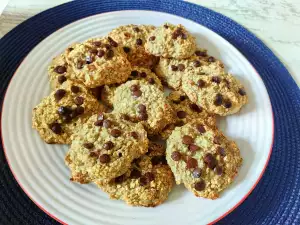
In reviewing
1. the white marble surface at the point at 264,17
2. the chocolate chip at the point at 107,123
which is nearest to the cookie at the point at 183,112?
the chocolate chip at the point at 107,123

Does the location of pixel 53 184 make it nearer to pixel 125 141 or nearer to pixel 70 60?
pixel 125 141

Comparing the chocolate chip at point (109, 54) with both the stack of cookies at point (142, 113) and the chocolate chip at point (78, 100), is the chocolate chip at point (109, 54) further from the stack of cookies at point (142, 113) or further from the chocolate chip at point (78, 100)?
the chocolate chip at point (78, 100)

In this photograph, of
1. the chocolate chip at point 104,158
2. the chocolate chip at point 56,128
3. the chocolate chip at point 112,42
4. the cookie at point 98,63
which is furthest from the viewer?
the chocolate chip at point 112,42

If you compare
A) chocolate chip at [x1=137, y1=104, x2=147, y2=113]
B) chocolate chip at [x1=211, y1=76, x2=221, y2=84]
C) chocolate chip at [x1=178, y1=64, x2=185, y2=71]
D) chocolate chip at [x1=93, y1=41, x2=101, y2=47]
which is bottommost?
chocolate chip at [x1=137, y1=104, x2=147, y2=113]

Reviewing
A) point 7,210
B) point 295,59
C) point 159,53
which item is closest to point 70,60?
point 159,53

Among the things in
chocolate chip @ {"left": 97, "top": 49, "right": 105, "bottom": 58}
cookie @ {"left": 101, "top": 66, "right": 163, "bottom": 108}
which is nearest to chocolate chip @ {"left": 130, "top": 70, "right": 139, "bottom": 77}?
cookie @ {"left": 101, "top": 66, "right": 163, "bottom": 108}

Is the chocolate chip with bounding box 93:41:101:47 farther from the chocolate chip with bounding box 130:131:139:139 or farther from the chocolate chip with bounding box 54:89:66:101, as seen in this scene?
the chocolate chip with bounding box 130:131:139:139
